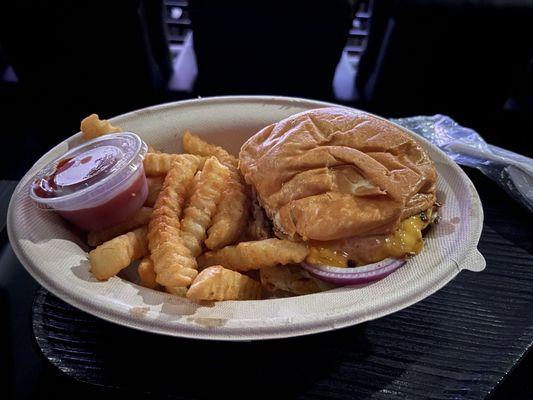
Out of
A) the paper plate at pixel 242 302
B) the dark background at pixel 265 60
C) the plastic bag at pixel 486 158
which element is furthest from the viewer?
the dark background at pixel 265 60

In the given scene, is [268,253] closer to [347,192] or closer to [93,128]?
[347,192]

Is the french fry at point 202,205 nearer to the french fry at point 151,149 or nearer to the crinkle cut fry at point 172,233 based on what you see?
the crinkle cut fry at point 172,233

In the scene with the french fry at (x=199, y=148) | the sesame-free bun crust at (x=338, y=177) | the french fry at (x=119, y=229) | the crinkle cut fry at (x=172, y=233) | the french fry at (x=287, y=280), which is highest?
the sesame-free bun crust at (x=338, y=177)

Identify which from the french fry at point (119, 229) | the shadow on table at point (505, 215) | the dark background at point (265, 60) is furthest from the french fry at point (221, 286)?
the dark background at point (265, 60)

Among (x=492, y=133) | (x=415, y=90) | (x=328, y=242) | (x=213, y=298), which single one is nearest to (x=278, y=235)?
(x=328, y=242)

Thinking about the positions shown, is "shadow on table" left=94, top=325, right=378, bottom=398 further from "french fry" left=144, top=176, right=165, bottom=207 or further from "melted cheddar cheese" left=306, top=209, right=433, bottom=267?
"french fry" left=144, top=176, right=165, bottom=207

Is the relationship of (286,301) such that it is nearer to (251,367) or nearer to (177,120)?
(251,367)
